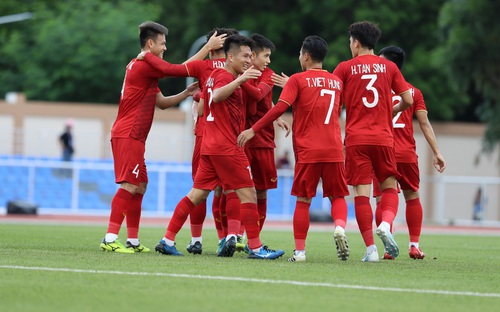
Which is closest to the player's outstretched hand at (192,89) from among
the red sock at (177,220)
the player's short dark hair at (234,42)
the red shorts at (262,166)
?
the red shorts at (262,166)

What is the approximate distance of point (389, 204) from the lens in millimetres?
11516

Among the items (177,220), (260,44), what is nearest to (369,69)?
(260,44)

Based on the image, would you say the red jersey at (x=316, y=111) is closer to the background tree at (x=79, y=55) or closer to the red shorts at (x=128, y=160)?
the red shorts at (x=128, y=160)

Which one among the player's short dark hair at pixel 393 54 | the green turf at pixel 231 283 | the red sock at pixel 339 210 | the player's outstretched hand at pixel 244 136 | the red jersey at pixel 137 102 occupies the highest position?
the player's short dark hair at pixel 393 54

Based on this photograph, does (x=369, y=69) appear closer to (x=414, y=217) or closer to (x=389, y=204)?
(x=389, y=204)

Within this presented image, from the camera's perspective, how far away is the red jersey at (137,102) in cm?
1155

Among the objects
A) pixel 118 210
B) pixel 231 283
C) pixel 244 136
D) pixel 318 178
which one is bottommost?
pixel 231 283

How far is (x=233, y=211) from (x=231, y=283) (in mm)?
3149

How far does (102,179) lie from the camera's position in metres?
28.7

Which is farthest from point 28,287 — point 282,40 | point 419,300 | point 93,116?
point 282,40

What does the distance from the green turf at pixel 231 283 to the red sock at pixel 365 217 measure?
12.5 inches

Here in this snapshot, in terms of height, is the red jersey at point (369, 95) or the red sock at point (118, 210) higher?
the red jersey at point (369, 95)

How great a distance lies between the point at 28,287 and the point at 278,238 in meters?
9.47

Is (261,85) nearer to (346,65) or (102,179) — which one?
(346,65)
